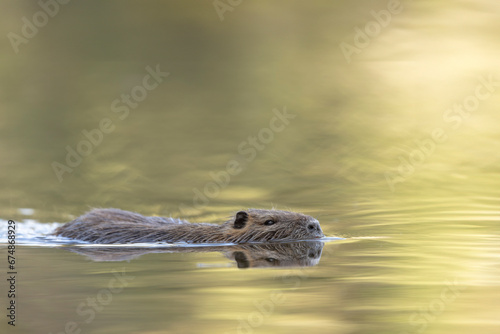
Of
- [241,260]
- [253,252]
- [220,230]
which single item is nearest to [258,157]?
[220,230]

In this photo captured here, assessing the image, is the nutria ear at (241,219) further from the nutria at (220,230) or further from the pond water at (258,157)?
the pond water at (258,157)

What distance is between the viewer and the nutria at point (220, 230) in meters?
9.15

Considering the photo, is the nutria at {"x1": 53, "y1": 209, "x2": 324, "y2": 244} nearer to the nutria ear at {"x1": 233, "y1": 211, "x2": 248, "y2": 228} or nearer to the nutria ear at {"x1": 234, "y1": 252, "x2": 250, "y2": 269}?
the nutria ear at {"x1": 233, "y1": 211, "x2": 248, "y2": 228}

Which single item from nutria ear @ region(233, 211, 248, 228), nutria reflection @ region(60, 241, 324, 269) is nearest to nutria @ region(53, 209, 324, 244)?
nutria ear @ region(233, 211, 248, 228)

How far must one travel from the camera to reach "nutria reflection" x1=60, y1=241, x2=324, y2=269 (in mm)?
7859

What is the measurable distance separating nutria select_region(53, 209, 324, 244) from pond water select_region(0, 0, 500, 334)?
25 centimetres

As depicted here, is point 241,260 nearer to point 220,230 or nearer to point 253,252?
point 253,252

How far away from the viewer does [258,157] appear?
14.8 meters

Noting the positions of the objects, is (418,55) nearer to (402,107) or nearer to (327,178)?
(402,107)

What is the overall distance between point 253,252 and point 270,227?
732 millimetres

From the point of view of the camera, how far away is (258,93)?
64.9ft

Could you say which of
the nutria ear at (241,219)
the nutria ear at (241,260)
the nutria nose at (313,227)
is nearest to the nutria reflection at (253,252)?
the nutria ear at (241,260)

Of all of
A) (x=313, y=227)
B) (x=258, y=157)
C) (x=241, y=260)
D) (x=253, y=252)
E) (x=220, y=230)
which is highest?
(x=258, y=157)

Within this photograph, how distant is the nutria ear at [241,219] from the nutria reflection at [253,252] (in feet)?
1.06
